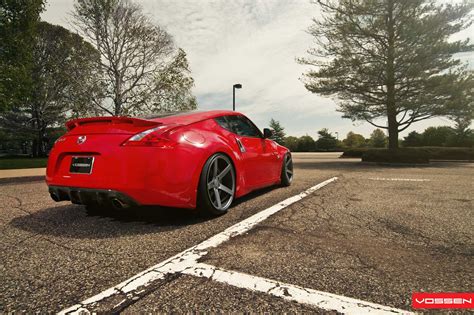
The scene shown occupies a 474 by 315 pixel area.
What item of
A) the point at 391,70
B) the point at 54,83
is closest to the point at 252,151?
the point at 391,70

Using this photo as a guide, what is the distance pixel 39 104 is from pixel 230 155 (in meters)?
31.9

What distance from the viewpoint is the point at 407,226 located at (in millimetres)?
2668

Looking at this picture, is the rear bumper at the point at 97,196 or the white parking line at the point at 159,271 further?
the rear bumper at the point at 97,196

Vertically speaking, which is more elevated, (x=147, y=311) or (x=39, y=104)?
(x=39, y=104)

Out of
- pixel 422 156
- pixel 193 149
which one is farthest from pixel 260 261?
pixel 422 156

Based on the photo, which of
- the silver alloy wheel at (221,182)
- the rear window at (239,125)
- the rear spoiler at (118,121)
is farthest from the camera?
the rear window at (239,125)

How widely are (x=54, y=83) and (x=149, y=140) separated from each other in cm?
2919

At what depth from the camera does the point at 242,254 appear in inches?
76.2

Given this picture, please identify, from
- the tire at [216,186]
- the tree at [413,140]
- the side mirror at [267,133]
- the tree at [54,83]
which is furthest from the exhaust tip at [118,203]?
the tree at [413,140]

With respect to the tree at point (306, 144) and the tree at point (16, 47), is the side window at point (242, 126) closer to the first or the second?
the tree at point (16, 47)

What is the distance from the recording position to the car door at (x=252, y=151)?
3719 millimetres

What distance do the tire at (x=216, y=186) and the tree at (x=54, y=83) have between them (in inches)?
451

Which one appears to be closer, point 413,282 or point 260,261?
point 413,282

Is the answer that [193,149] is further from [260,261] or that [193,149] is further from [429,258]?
[429,258]
